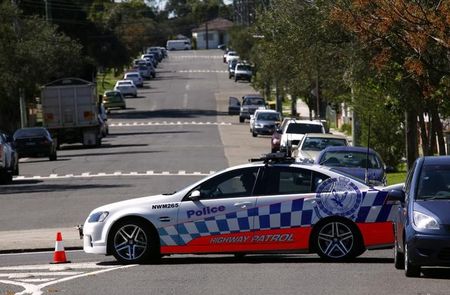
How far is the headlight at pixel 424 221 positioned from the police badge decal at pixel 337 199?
2259mm

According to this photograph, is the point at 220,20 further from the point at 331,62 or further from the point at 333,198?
the point at 333,198

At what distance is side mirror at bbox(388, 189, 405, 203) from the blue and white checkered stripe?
1148 mm

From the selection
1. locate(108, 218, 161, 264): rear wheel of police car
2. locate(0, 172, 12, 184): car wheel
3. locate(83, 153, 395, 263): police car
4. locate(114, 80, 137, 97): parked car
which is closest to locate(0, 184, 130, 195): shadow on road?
locate(0, 172, 12, 184): car wheel

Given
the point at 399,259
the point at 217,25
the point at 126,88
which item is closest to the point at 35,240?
the point at 399,259

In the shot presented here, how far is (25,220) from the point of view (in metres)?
25.2

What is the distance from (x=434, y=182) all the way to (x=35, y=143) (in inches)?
1421

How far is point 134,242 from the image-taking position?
15953mm

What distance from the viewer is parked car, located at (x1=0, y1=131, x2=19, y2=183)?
118 ft

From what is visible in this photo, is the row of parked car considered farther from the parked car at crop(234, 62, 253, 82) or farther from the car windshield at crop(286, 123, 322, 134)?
the parked car at crop(234, 62, 253, 82)

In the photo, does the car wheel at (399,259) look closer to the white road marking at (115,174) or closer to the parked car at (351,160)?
the parked car at (351,160)

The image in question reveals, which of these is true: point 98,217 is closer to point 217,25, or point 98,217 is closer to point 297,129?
point 297,129

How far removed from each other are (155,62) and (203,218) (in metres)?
127

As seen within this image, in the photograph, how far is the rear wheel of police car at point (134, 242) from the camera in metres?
15.9

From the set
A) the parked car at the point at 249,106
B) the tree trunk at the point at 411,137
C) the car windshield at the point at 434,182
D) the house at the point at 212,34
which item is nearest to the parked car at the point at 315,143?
the tree trunk at the point at 411,137
